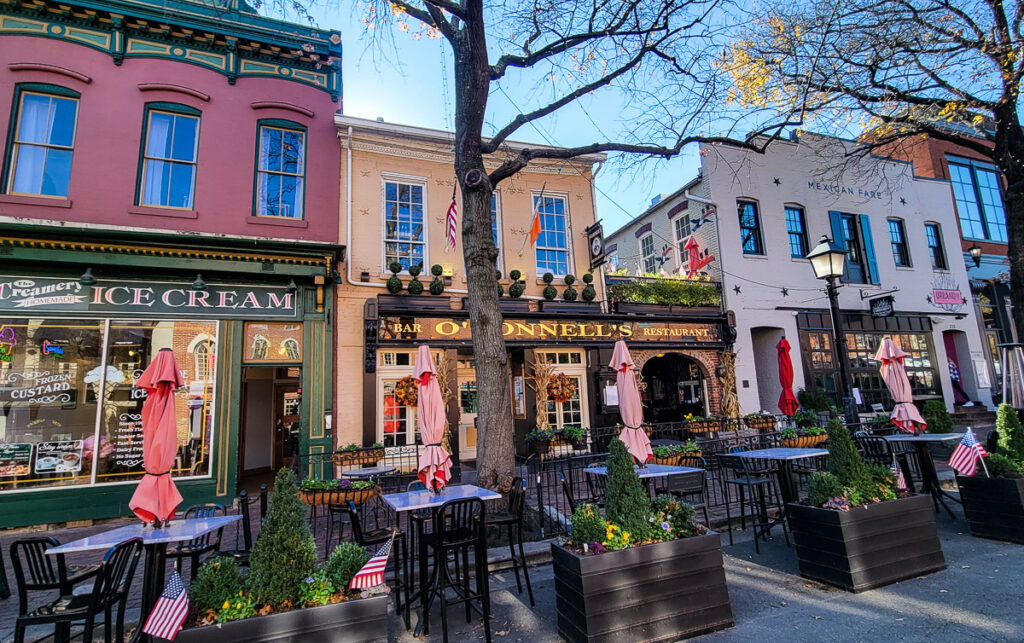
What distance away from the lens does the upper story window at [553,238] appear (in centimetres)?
1331

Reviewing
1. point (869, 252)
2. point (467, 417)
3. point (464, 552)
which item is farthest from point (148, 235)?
point (869, 252)

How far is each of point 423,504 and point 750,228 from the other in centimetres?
1464

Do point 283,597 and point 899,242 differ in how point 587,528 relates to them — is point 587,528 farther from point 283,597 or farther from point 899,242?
point 899,242

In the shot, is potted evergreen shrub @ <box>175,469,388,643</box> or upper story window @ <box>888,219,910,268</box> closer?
potted evergreen shrub @ <box>175,469,388,643</box>

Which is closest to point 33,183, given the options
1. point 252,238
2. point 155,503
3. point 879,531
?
point 252,238

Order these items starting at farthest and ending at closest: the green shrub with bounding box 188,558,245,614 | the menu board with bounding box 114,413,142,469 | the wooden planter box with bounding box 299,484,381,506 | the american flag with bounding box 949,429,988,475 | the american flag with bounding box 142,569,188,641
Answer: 1. the menu board with bounding box 114,413,142,469
2. the wooden planter box with bounding box 299,484,381,506
3. the american flag with bounding box 949,429,988,475
4. the green shrub with bounding box 188,558,245,614
5. the american flag with bounding box 142,569,188,641

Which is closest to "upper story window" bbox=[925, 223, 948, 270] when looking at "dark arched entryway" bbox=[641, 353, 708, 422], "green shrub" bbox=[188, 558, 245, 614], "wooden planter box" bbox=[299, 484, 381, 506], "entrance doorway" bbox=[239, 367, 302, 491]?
"dark arched entryway" bbox=[641, 353, 708, 422]

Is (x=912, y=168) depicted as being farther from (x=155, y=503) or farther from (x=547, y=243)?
(x=155, y=503)

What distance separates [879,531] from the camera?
4617 mm

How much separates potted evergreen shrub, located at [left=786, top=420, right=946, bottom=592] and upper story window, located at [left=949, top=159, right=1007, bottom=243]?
1991 cm

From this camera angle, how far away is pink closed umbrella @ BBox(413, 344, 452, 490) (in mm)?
5480

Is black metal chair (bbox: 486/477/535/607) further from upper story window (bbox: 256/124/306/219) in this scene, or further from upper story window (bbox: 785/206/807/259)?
upper story window (bbox: 785/206/807/259)

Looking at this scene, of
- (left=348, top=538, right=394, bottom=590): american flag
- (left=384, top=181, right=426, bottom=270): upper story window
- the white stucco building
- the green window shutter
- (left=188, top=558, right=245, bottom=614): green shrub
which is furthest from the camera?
the green window shutter

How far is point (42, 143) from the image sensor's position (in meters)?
9.47
